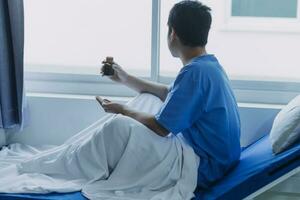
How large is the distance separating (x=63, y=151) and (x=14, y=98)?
0.60 m

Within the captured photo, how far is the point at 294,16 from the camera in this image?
2660 mm

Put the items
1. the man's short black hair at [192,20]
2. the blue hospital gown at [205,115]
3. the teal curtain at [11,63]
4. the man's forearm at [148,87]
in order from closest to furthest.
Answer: the blue hospital gown at [205,115] → the man's short black hair at [192,20] → the man's forearm at [148,87] → the teal curtain at [11,63]

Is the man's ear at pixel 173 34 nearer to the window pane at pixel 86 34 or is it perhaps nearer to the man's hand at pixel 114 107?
the man's hand at pixel 114 107

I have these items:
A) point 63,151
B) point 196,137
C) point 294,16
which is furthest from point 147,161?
point 294,16

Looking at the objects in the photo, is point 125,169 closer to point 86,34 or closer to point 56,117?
point 56,117

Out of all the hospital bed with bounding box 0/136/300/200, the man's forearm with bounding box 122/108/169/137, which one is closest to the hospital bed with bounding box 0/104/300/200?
the hospital bed with bounding box 0/136/300/200

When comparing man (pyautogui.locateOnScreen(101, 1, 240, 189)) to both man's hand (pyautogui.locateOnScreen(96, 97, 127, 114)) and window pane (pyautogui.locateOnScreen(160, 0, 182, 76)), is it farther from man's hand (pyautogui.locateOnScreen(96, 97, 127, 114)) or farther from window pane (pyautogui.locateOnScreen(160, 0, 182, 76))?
window pane (pyautogui.locateOnScreen(160, 0, 182, 76))

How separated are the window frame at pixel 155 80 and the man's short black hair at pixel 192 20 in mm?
566

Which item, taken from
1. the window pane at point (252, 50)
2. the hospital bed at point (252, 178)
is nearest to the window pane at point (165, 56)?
the window pane at point (252, 50)

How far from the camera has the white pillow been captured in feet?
6.74

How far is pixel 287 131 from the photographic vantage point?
2.08m

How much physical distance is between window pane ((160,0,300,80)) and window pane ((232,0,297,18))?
0.08 m

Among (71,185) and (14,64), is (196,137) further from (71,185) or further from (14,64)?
(14,64)

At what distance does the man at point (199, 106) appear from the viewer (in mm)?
2041
